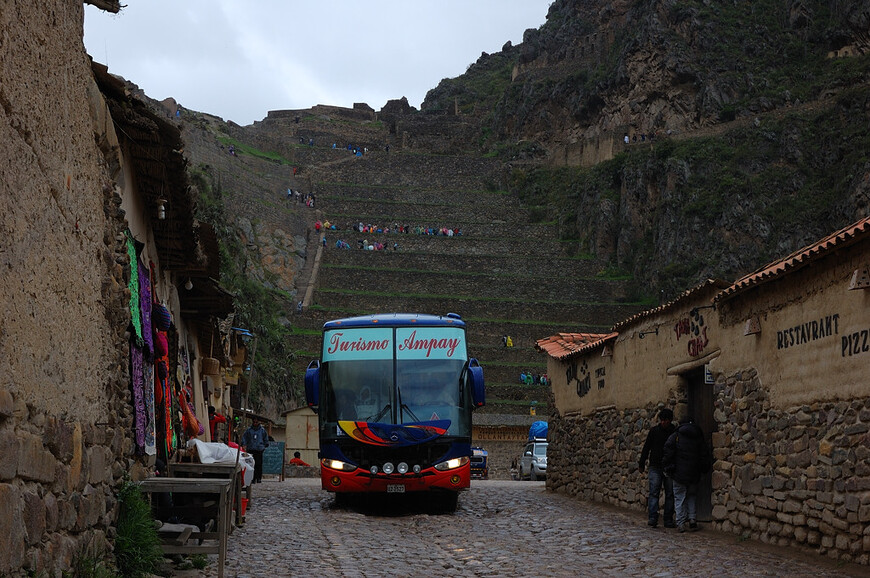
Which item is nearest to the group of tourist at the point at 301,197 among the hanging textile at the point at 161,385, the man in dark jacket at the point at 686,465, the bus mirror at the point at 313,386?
the bus mirror at the point at 313,386

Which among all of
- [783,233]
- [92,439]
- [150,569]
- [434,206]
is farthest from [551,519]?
[434,206]

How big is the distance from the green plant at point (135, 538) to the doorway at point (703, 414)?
24.7 feet

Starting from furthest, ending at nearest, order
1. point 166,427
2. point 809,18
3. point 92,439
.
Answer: point 809,18
point 166,427
point 92,439

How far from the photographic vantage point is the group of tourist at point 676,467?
13203 mm

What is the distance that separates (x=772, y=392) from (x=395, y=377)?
6096mm

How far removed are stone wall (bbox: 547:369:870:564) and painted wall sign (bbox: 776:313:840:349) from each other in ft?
2.14

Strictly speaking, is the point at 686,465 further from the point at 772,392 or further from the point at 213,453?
the point at 213,453

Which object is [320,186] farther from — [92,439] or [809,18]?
[92,439]

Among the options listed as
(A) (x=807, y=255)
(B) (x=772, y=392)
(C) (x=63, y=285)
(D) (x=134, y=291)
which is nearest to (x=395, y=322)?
(B) (x=772, y=392)

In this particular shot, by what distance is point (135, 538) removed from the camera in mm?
8109

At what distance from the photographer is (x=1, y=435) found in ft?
16.0

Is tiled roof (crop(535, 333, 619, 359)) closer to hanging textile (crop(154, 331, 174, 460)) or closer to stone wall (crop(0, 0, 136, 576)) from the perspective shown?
hanging textile (crop(154, 331, 174, 460))

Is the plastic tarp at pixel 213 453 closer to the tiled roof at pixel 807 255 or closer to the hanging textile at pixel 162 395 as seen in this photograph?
the hanging textile at pixel 162 395

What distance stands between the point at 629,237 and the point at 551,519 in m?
49.8
